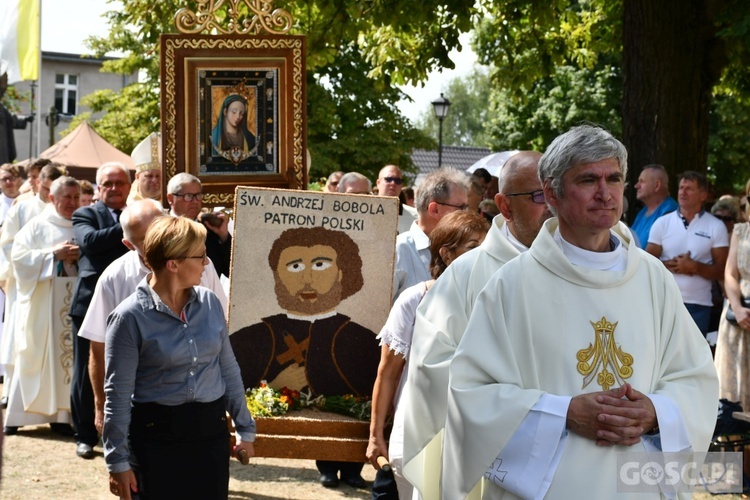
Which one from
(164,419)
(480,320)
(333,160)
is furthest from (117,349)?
(333,160)

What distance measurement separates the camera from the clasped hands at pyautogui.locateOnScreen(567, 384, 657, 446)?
3441 millimetres

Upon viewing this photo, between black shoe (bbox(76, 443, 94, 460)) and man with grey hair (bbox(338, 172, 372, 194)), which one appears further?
man with grey hair (bbox(338, 172, 372, 194))

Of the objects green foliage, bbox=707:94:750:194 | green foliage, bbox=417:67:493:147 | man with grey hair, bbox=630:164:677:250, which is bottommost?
man with grey hair, bbox=630:164:677:250

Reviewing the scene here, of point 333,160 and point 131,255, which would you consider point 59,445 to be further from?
point 333,160

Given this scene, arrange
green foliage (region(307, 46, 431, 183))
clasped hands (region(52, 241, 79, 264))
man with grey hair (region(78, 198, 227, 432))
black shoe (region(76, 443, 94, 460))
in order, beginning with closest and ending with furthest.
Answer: man with grey hair (region(78, 198, 227, 432))
black shoe (region(76, 443, 94, 460))
clasped hands (region(52, 241, 79, 264))
green foliage (region(307, 46, 431, 183))

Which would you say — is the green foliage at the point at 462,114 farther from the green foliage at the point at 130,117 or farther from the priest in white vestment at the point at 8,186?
the priest in white vestment at the point at 8,186

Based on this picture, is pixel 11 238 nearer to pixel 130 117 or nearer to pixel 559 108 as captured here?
pixel 130 117

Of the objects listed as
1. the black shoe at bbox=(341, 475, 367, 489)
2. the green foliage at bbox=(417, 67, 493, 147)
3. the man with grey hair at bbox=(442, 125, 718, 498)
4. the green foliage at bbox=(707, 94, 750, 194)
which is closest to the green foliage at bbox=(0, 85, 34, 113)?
the man with grey hair at bbox=(442, 125, 718, 498)

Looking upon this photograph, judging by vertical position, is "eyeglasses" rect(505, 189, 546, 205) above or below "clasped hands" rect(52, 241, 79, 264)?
above

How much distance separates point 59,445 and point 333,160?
76.0 feet

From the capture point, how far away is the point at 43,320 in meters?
9.79

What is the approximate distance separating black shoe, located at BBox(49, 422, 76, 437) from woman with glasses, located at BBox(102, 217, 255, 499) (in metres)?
5.21

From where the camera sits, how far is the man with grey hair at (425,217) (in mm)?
6277

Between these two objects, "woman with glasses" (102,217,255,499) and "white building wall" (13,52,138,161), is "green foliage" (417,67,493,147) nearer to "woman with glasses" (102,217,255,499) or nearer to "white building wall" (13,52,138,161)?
"white building wall" (13,52,138,161)
